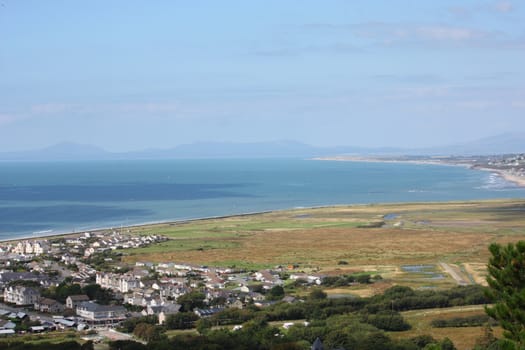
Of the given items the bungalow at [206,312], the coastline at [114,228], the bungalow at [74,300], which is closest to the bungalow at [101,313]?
the bungalow at [74,300]

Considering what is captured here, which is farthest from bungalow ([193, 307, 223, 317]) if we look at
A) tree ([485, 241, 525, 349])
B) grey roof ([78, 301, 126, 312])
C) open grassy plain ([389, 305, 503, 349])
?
tree ([485, 241, 525, 349])

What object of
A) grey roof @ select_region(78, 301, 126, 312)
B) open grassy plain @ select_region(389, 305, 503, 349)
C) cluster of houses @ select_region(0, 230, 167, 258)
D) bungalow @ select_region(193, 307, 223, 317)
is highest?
cluster of houses @ select_region(0, 230, 167, 258)

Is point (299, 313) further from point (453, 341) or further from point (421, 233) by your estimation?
point (421, 233)

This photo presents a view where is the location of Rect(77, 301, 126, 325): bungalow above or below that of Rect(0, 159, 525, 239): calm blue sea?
below

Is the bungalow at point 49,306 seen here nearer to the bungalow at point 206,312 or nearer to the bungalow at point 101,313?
the bungalow at point 101,313

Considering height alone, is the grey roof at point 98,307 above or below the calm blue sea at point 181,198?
below

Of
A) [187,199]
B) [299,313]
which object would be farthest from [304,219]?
[299,313]

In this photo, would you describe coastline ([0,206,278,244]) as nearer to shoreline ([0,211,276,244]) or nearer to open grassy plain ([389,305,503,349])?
shoreline ([0,211,276,244])
